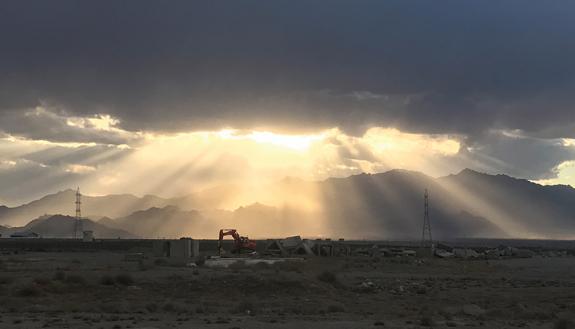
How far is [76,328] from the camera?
25.9 metres

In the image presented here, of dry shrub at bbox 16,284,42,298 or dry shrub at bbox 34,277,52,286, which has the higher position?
dry shrub at bbox 34,277,52,286

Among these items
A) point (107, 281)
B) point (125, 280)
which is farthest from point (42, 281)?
point (125, 280)

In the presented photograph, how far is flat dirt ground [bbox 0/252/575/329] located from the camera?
29.4m

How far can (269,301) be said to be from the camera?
3869 centimetres

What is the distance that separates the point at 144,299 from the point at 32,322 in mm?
10442

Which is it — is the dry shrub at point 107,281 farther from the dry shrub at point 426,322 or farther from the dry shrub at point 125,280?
the dry shrub at point 426,322

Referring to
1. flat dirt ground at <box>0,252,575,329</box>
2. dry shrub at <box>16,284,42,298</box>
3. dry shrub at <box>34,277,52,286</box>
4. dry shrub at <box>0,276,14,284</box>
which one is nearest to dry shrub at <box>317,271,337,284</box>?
flat dirt ground at <box>0,252,575,329</box>

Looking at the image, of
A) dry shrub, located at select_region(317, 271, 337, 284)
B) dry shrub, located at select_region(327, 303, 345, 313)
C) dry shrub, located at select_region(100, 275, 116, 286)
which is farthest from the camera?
dry shrub, located at select_region(317, 271, 337, 284)

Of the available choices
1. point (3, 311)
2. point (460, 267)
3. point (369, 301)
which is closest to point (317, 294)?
point (369, 301)

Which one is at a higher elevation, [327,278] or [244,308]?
[327,278]

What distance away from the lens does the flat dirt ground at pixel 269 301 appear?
2939cm

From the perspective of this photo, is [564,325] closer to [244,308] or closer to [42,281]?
[244,308]

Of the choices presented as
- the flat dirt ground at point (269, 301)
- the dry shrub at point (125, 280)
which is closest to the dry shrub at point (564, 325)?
the flat dirt ground at point (269, 301)

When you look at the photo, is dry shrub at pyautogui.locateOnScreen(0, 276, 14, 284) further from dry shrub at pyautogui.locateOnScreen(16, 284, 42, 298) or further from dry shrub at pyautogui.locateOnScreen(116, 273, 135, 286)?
dry shrub at pyautogui.locateOnScreen(116, 273, 135, 286)
